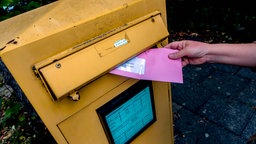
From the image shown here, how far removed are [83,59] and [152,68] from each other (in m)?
0.36

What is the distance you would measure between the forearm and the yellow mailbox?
0.43 m

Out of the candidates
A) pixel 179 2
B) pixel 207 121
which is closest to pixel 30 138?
pixel 207 121

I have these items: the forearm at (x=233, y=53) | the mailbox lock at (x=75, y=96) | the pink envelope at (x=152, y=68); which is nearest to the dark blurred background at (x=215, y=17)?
the forearm at (x=233, y=53)

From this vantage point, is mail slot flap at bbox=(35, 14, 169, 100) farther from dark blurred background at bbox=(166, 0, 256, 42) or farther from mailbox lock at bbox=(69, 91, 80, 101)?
dark blurred background at bbox=(166, 0, 256, 42)

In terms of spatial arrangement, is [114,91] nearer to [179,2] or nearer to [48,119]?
[48,119]

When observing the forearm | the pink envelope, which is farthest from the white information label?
the forearm

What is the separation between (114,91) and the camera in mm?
1195

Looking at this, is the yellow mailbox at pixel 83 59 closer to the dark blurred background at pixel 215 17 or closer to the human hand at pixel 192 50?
the human hand at pixel 192 50

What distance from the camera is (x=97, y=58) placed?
99 cm

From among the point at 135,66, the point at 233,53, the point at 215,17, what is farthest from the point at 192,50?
the point at 215,17

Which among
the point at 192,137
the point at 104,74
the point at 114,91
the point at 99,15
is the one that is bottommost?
the point at 192,137

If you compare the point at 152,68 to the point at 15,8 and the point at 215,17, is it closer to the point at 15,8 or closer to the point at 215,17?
the point at 15,8

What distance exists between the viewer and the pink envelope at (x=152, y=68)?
111cm

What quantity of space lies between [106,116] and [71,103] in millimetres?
256
